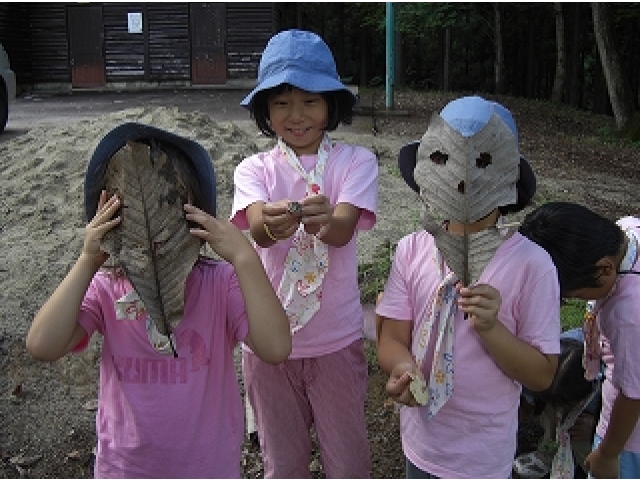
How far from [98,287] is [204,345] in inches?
11.1

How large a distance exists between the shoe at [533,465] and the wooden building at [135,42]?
15.4 metres

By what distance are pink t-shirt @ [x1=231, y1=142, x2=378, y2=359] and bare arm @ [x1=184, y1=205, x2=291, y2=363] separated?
18.6 inches

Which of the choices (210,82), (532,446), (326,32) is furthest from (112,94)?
(532,446)

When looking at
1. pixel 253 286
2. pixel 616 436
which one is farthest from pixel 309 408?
pixel 616 436

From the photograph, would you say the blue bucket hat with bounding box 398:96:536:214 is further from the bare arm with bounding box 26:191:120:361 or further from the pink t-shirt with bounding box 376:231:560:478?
the bare arm with bounding box 26:191:120:361

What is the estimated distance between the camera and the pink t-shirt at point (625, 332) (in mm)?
1905

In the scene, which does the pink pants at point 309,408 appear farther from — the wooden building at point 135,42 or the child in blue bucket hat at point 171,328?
the wooden building at point 135,42

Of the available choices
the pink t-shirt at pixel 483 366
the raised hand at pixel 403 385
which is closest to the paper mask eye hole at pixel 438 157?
the pink t-shirt at pixel 483 366

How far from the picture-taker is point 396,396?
1666 mm

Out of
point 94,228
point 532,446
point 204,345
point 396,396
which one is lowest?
point 532,446

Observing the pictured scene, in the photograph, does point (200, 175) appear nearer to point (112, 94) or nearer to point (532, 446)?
point (532, 446)

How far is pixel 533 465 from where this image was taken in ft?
8.99

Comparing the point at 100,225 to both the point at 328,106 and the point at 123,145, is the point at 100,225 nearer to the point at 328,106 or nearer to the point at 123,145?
the point at 123,145

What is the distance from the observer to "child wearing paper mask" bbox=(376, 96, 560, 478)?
1569 mm
